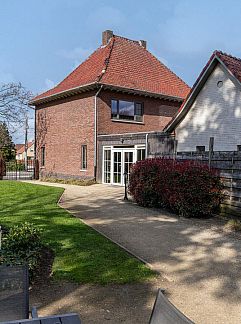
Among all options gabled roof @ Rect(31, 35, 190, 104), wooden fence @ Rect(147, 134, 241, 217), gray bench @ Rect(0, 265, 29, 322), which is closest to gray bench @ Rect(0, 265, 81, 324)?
gray bench @ Rect(0, 265, 29, 322)

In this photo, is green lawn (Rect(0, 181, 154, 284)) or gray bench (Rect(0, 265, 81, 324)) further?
green lawn (Rect(0, 181, 154, 284))

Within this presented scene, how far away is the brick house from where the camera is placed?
22.8 m

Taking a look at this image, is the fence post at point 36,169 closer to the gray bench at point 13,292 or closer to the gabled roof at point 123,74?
the gabled roof at point 123,74

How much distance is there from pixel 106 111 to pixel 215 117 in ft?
27.3

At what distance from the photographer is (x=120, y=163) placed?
22000 millimetres

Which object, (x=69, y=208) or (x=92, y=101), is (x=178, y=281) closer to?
(x=69, y=208)

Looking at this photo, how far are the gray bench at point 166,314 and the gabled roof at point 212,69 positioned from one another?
48.0ft

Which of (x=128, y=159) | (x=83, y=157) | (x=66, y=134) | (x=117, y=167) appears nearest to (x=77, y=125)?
(x=66, y=134)

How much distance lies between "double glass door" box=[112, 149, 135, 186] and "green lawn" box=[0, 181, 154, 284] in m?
10.1

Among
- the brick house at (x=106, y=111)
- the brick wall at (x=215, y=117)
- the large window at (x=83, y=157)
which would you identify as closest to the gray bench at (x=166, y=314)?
the brick wall at (x=215, y=117)

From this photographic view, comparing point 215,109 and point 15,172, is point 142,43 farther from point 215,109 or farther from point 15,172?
point 15,172

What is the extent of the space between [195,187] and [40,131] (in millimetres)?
21846

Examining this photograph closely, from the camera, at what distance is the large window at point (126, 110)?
2422cm

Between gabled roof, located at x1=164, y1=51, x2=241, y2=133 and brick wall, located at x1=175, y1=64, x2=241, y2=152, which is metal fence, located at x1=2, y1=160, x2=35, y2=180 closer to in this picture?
gabled roof, located at x1=164, y1=51, x2=241, y2=133
